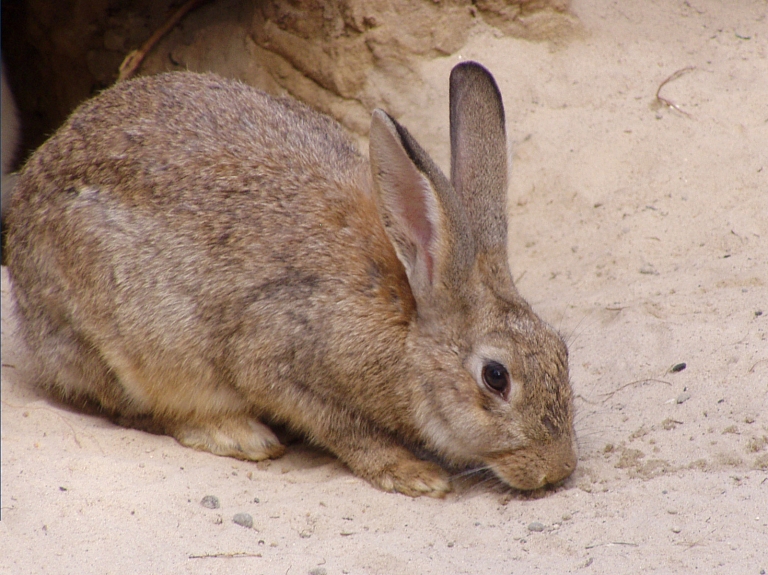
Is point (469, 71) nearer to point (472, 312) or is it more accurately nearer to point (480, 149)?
point (480, 149)

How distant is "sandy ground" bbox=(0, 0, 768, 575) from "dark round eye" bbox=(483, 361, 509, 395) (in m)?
0.53

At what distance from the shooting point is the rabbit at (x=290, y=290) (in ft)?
13.9

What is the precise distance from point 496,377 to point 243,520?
52.7 inches

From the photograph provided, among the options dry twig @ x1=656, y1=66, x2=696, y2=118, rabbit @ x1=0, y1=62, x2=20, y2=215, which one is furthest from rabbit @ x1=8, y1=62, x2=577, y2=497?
rabbit @ x1=0, y1=62, x2=20, y2=215

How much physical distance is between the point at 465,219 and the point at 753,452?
65.3 inches

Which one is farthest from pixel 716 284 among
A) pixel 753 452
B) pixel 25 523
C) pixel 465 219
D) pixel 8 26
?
pixel 8 26

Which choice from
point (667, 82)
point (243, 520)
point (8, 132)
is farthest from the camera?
point (8, 132)

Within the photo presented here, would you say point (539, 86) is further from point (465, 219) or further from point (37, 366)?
point (37, 366)

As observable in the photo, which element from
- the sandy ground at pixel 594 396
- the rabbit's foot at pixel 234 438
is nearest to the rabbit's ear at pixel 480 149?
the sandy ground at pixel 594 396

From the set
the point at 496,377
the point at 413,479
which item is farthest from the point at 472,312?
the point at 413,479

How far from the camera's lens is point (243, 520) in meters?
4.05

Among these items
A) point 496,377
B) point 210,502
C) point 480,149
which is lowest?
point 210,502

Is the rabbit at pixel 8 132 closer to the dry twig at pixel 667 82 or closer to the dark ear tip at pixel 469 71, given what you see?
the dark ear tip at pixel 469 71

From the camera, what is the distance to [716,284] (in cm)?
523
